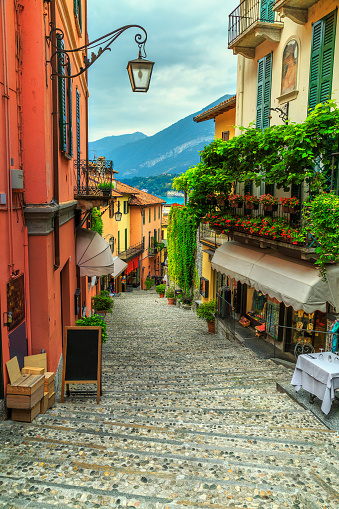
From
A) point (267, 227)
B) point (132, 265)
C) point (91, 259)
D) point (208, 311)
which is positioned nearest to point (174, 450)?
point (267, 227)

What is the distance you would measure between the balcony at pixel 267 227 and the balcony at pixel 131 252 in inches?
913

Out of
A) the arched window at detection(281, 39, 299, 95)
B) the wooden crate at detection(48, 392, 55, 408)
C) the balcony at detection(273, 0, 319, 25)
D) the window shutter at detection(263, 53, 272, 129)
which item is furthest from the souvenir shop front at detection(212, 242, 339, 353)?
the balcony at detection(273, 0, 319, 25)

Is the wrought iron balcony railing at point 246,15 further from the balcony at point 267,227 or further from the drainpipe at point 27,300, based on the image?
the drainpipe at point 27,300

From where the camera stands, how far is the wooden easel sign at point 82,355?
22.1ft

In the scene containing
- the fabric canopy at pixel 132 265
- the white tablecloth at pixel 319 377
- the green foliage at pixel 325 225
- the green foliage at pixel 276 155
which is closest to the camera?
the white tablecloth at pixel 319 377

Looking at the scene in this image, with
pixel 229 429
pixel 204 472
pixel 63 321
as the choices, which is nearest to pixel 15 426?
pixel 204 472

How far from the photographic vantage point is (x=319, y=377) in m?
6.55

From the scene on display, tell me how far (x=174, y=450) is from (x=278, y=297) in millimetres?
5328

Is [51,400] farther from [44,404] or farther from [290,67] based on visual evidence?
[290,67]

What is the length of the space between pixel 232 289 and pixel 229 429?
1012 centimetres

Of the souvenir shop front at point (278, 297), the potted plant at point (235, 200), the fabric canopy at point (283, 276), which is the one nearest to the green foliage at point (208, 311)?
the souvenir shop front at point (278, 297)

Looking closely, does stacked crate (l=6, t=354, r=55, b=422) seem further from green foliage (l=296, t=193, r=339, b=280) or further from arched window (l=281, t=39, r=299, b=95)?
arched window (l=281, t=39, r=299, b=95)

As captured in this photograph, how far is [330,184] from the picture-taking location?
8406mm

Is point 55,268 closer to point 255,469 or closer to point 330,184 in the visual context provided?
A: point 255,469
